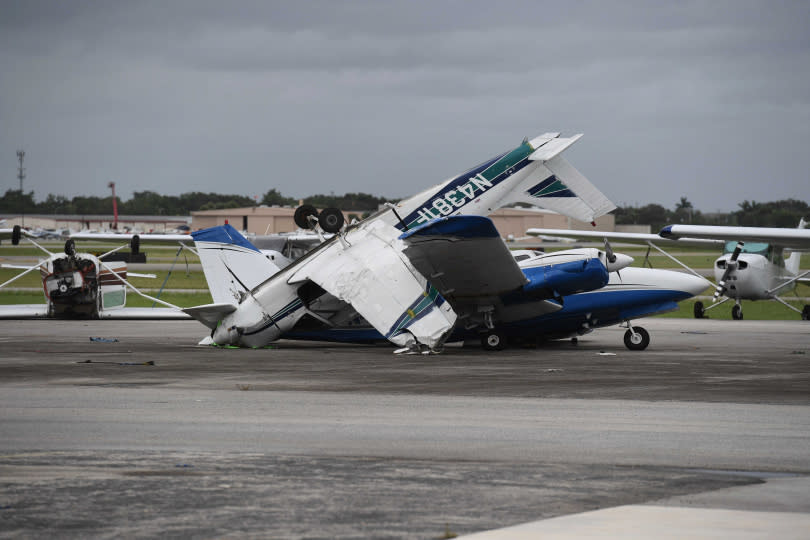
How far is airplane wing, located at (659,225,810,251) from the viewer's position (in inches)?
966

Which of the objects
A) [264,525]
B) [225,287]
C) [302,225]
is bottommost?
[264,525]

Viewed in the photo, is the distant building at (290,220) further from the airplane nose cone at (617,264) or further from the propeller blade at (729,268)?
the airplane nose cone at (617,264)

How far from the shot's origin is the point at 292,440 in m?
9.48

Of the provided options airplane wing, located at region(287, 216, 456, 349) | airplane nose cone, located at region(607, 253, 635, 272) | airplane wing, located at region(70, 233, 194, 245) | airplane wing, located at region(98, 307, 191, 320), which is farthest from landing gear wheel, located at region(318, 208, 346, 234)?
airplane wing, located at region(70, 233, 194, 245)

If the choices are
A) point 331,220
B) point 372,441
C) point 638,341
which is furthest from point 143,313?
point 372,441

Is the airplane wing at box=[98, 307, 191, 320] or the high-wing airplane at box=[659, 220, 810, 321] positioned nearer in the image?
the airplane wing at box=[98, 307, 191, 320]

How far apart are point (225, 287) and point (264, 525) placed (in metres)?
15.7

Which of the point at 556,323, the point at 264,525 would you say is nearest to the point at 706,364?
the point at 556,323

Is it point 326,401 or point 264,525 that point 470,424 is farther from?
point 264,525

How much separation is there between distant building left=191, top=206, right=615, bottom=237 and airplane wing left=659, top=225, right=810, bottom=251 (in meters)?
105

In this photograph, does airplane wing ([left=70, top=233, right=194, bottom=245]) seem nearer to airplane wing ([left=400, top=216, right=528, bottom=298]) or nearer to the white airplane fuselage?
airplane wing ([left=400, top=216, right=528, bottom=298])

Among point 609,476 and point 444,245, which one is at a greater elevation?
point 444,245

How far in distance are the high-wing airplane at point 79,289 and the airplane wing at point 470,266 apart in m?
10.3

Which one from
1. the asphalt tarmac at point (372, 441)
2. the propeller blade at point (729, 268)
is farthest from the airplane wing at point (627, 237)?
the asphalt tarmac at point (372, 441)
